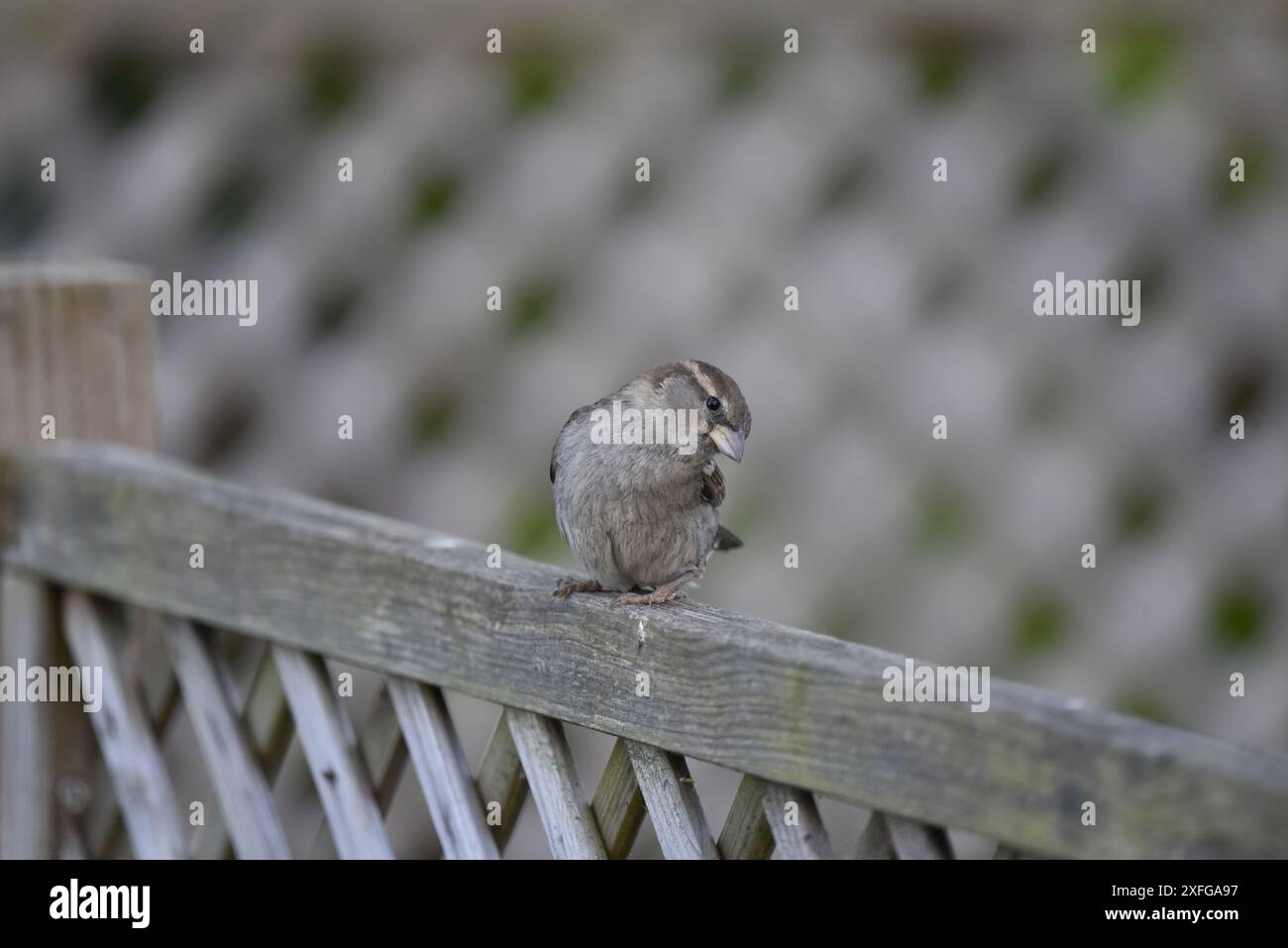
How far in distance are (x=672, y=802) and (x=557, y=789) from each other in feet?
0.37

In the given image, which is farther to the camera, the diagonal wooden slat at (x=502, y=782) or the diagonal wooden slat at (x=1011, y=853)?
the diagonal wooden slat at (x=502, y=782)

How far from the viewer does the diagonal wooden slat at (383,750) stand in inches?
52.9

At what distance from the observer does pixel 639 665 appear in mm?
1144

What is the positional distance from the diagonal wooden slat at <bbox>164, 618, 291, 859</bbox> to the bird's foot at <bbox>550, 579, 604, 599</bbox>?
0.37 m

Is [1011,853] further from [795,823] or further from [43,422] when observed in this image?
[43,422]

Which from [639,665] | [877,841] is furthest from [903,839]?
[639,665]

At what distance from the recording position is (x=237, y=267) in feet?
8.34

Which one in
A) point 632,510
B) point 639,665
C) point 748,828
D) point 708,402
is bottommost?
point 748,828

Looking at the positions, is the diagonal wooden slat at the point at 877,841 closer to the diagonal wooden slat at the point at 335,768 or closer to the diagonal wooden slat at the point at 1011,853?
the diagonal wooden slat at the point at 1011,853

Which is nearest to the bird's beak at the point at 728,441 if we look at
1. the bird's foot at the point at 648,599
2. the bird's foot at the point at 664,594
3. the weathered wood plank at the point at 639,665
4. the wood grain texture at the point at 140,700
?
the bird's foot at the point at 664,594

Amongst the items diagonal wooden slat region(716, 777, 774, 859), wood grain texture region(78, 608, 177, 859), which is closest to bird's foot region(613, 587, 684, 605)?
diagonal wooden slat region(716, 777, 774, 859)

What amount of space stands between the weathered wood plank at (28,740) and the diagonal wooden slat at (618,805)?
0.74m

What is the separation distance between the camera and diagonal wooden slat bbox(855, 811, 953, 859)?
95cm

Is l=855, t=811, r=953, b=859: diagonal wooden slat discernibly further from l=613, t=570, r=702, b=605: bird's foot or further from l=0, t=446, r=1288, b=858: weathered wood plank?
l=613, t=570, r=702, b=605: bird's foot
